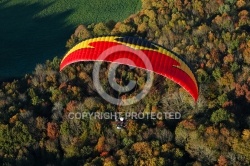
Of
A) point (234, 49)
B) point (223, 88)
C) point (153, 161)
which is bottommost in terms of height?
point (153, 161)

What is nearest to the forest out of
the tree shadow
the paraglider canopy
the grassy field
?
the tree shadow

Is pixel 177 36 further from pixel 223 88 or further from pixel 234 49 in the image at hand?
pixel 223 88

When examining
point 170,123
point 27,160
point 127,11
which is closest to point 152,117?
point 170,123

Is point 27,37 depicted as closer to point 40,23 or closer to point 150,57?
point 40,23

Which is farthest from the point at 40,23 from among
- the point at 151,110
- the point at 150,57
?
the point at 150,57

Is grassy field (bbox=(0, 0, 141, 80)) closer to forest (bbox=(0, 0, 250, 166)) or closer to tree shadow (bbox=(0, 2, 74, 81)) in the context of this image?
tree shadow (bbox=(0, 2, 74, 81))

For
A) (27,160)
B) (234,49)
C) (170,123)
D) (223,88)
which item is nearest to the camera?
(27,160)
